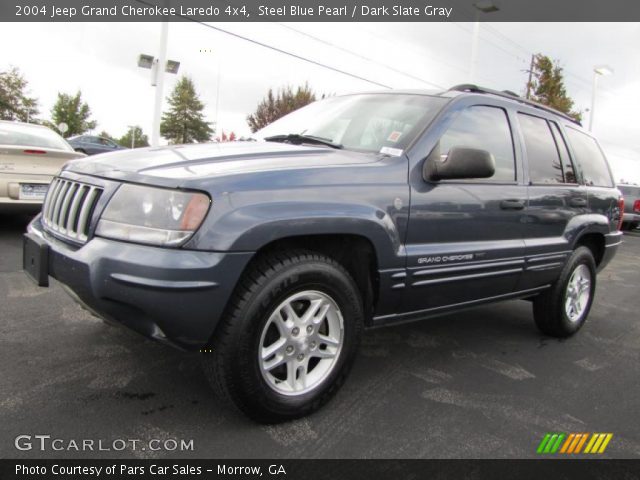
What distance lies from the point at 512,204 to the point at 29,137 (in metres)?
6.07

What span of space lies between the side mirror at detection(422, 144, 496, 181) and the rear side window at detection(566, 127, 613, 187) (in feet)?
6.28

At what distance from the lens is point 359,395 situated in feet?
9.16

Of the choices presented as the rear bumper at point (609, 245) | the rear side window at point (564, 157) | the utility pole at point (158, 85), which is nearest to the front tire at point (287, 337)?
the rear side window at point (564, 157)

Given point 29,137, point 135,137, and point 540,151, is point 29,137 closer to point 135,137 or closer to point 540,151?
point 540,151

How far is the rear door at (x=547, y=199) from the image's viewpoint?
3.59m

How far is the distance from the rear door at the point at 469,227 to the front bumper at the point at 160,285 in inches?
43.0

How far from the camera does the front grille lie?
7.53 ft

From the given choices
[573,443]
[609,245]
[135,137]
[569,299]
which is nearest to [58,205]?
[573,443]

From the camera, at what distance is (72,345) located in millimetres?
3148
